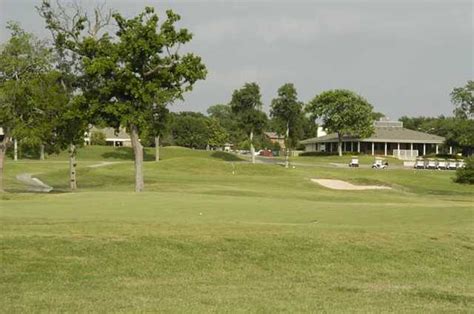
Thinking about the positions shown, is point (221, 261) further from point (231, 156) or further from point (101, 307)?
point (231, 156)

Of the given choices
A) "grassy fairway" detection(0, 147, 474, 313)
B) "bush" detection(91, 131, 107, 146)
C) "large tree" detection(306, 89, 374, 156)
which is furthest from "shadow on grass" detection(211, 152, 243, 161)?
"grassy fairway" detection(0, 147, 474, 313)

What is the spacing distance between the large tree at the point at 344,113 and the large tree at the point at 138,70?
253 ft

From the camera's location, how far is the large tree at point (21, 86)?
140ft

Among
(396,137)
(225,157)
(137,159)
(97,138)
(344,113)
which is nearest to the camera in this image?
(137,159)

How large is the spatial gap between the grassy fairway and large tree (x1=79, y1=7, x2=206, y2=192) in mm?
19668

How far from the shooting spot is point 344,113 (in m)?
121

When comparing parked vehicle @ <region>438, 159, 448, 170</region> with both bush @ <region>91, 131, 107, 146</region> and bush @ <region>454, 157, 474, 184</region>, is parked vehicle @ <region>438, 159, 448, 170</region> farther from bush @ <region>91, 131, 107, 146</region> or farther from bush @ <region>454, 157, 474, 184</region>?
bush @ <region>91, 131, 107, 146</region>

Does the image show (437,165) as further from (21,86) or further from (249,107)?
(21,86)

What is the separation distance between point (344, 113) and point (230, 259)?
356 feet

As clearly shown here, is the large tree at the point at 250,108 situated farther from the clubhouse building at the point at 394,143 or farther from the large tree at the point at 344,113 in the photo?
the clubhouse building at the point at 394,143

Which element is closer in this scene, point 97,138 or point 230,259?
point 230,259

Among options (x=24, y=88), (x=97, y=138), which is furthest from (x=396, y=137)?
(x=24, y=88)

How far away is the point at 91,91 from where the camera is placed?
48000mm

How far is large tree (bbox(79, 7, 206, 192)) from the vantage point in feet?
148
